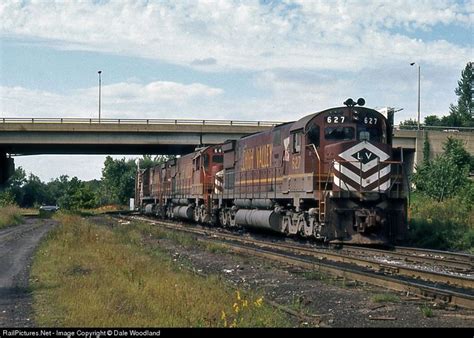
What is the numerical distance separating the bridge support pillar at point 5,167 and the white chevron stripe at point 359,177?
48131mm

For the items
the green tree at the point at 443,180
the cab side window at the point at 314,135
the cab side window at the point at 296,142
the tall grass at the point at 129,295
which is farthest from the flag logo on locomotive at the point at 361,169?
the green tree at the point at 443,180

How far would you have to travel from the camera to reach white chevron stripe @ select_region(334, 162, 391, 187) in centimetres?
2009

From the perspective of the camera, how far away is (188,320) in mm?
9047

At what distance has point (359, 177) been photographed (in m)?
20.2

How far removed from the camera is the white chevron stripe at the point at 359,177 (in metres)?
20.1

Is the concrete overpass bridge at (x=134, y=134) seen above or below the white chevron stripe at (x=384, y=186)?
above

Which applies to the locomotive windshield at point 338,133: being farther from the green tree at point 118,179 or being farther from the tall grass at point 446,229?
the green tree at point 118,179

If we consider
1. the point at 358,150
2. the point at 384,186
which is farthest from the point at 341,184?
the point at 384,186

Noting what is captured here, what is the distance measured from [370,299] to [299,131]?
1101 centimetres

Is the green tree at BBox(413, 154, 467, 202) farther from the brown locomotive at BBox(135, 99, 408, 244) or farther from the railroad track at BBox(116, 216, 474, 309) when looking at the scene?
the railroad track at BBox(116, 216, 474, 309)

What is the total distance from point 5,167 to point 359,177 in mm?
49026

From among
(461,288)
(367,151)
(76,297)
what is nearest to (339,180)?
(367,151)

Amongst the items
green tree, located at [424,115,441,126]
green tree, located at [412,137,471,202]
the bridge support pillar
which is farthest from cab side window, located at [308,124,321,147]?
green tree, located at [424,115,441,126]

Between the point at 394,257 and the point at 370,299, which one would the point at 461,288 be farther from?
the point at 394,257
